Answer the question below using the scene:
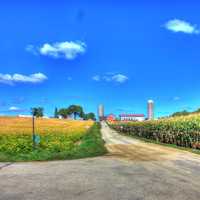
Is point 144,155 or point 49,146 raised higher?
point 49,146

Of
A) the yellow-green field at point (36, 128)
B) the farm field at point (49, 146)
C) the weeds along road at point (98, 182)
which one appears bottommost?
the weeds along road at point (98, 182)

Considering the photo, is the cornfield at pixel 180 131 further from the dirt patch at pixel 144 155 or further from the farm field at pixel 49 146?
the dirt patch at pixel 144 155

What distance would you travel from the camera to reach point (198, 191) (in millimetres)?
9172

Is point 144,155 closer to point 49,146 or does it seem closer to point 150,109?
point 49,146

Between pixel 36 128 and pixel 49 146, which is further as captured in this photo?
pixel 36 128

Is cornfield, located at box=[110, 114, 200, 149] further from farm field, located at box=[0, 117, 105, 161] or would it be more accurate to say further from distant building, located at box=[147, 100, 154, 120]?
distant building, located at box=[147, 100, 154, 120]

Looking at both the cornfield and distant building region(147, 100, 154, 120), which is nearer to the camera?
the cornfield

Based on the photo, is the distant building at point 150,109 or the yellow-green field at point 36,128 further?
the distant building at point 150,109

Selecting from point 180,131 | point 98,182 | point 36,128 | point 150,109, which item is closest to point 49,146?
point 180,131

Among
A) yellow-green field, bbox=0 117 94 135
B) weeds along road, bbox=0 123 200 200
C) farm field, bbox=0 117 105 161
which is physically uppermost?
yellow-green field, bbox=0 117 94 135

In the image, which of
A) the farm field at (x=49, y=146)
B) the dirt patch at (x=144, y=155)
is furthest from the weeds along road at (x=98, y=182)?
the dirt patch at (x=144, y=155)

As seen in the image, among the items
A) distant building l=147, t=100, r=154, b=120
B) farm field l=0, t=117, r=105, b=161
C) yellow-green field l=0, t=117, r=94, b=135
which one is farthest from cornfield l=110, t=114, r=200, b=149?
distant building l=147, t=100, r=154, b=120

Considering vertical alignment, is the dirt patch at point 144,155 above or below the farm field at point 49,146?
below

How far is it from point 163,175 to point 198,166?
352cm
